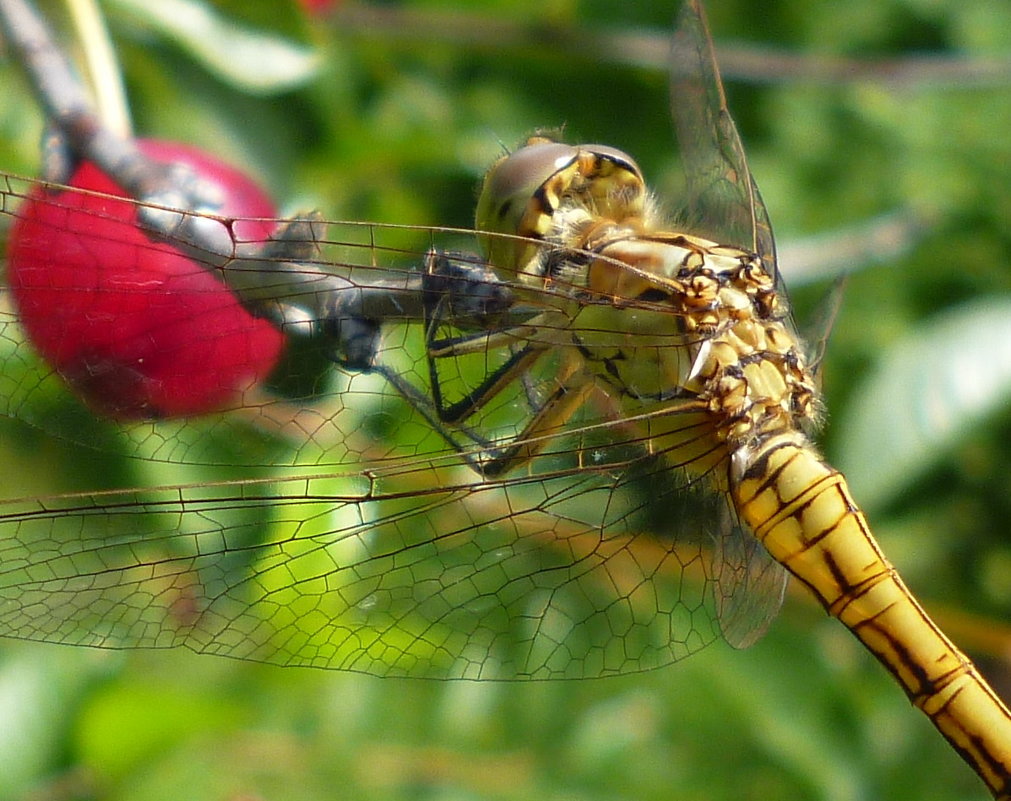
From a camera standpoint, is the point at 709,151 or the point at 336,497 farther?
the point at 709,151

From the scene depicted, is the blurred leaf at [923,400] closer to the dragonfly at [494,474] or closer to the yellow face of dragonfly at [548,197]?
the dragonfly at [494,474]

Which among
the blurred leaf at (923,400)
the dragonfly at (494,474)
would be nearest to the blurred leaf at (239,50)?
the dragonfly at (494,474)

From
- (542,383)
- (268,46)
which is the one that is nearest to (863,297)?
(268,46)

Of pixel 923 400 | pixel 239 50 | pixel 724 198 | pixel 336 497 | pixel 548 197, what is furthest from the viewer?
pixel 923 400

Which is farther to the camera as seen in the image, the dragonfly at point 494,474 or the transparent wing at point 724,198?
the transparent wing at point 724,198

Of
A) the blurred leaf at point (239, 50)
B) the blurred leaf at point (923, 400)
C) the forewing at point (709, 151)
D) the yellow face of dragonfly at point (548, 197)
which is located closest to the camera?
the yellow face of dragonfly at point (548, 197)

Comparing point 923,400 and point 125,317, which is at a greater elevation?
point 125,317

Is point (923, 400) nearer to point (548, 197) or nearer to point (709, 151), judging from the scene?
point (709, 151)

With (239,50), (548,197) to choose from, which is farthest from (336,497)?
(239,50)
